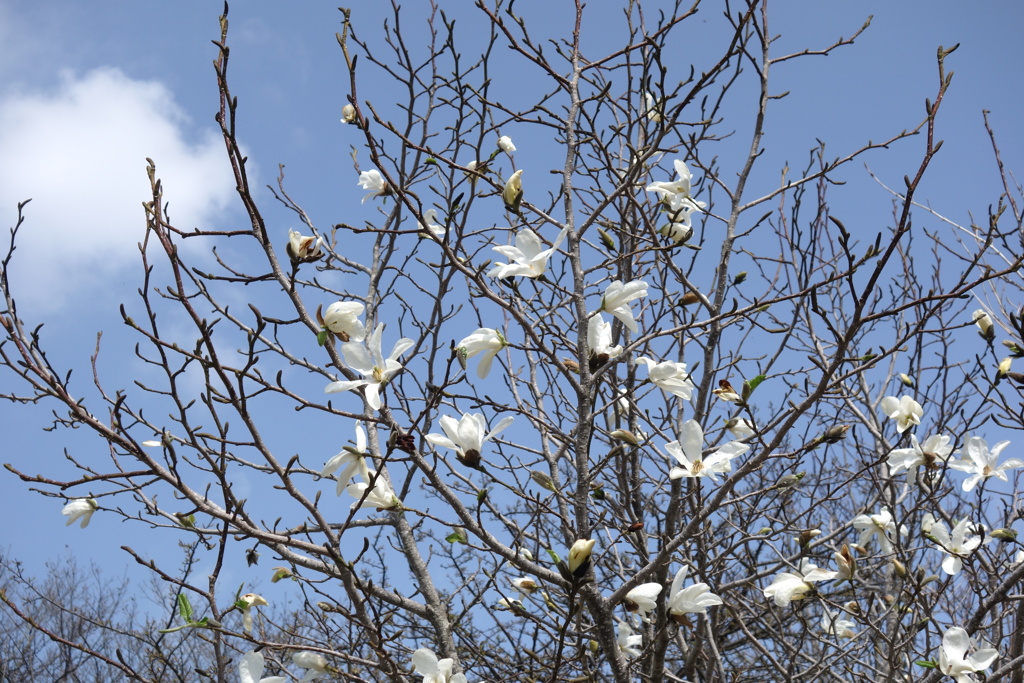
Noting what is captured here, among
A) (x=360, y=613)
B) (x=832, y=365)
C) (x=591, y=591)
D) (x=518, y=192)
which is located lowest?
(x=360, y=613)

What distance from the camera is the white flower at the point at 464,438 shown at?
6.38ft

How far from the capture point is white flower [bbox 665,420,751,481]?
2.01 meters

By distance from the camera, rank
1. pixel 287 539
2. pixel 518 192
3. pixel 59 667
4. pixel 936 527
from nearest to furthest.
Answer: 1. pixel 287 539
2. pixel 518 192
3. pixel 936 527
4. pixel 59 667

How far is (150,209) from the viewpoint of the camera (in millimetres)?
1743

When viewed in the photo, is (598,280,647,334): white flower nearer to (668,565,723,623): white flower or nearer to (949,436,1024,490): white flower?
(668,565,723,623): white flower

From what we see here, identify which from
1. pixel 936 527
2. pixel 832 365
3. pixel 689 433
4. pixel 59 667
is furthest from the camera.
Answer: pixel 59 667

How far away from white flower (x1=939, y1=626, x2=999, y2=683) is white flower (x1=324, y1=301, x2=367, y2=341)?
184 centimetres

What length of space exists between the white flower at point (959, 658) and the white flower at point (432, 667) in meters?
1.39

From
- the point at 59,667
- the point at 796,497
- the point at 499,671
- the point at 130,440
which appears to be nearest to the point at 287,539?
the point at 130,440

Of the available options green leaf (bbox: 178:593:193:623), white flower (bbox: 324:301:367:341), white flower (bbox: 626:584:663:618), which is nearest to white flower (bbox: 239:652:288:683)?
green leaf (bbox: 178:593:193:623)

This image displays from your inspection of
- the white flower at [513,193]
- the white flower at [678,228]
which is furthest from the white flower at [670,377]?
the white flower at [678,228]

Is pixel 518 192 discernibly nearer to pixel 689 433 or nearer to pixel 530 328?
pixel 530 328

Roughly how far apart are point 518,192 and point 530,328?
1.28 feet

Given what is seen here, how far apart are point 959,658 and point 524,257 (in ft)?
5.48
